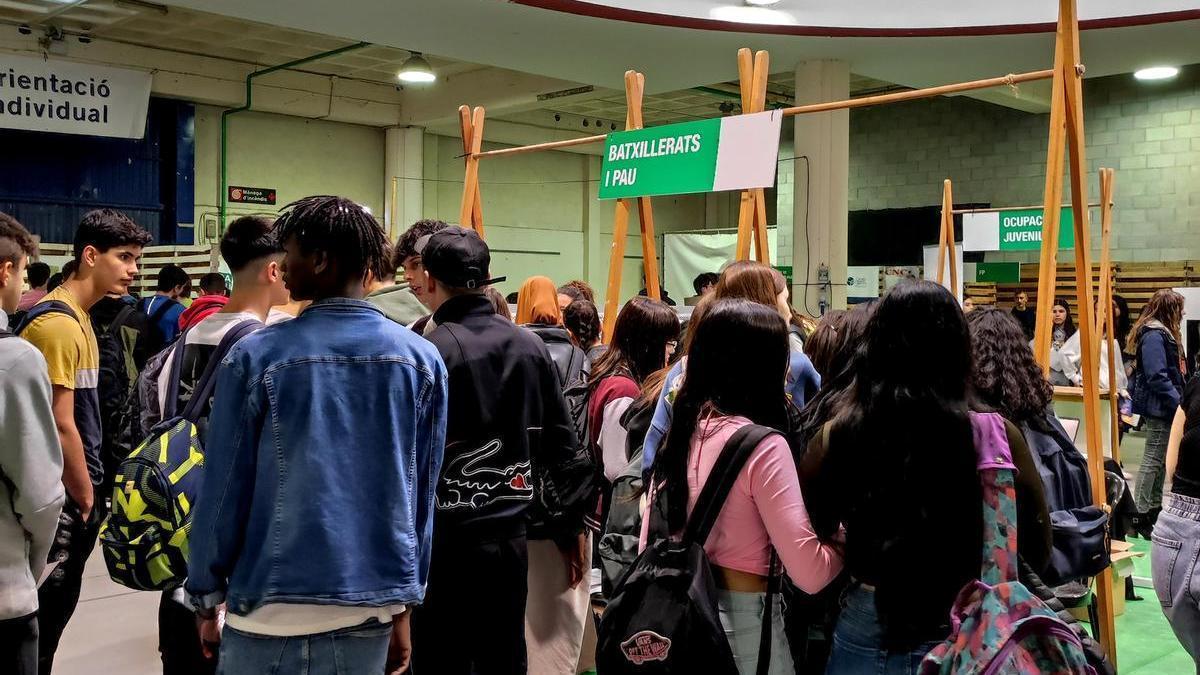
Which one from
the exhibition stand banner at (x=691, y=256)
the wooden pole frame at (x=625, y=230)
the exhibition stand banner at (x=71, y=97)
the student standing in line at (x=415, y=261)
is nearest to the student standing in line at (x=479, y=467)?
the student standing in line at (x=415, y=261)

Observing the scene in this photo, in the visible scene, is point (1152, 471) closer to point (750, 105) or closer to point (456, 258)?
point (750, 105)

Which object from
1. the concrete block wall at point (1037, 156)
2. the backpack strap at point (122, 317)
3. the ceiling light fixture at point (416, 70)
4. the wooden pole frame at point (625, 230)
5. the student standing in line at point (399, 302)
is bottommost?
the backpack strap at point (122, 317)

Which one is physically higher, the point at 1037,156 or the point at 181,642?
the point at 1037,156

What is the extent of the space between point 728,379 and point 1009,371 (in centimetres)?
101

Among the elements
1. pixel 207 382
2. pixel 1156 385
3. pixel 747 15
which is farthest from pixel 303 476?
pixel 747 15

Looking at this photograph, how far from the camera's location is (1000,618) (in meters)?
1.69

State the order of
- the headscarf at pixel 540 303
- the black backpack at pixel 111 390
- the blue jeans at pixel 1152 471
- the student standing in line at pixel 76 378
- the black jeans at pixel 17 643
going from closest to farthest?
Result: the black jeans at pixel 17 643, the student standing in line at pixel 76 378, the headscarf at pixel 540 303, the black backpack at pixel 111 390, the blue jeans at pixel 1152 471

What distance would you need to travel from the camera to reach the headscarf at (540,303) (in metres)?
3.75

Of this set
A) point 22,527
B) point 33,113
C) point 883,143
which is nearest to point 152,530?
point 22,527

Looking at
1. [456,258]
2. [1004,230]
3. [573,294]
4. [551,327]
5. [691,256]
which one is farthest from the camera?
[691,256]

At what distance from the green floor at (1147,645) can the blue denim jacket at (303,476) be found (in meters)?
3.33

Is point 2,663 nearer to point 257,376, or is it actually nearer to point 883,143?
point 257,376

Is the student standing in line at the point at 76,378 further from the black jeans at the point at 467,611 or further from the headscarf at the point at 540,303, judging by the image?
the headscarf at the point at 540,303

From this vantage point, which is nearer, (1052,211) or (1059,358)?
(1052,211)
